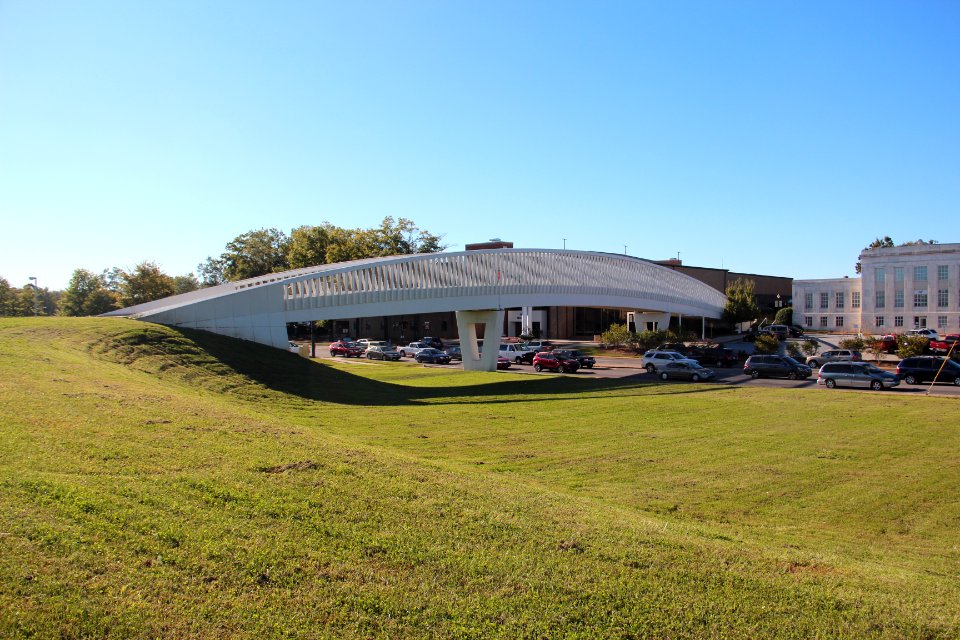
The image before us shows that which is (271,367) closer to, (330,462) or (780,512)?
(330,462)

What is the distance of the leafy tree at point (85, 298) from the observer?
69500 mm

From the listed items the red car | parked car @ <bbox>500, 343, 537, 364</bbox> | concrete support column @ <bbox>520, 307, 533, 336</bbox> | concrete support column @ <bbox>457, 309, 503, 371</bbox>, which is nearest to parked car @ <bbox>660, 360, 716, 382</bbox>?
concrete support column @ <bbox>457, 309, 503, 371</bbox>

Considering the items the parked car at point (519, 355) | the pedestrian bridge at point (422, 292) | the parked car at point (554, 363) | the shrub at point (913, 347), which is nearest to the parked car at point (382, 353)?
the parked car at point (519, 355)

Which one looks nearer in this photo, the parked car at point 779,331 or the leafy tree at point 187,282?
the parked car at point 779,331

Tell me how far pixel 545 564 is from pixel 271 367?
20.7 m

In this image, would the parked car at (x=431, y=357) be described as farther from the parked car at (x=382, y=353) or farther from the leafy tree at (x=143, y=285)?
the leafy tree at (x=143, y=285)

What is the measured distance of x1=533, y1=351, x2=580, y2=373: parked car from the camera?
40.8 meters

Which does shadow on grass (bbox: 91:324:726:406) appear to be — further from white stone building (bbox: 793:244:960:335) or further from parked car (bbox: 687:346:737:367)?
white stone building (bbox: 793:244:960:335)

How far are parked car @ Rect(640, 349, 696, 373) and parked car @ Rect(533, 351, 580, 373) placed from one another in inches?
178

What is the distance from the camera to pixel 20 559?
5016mm

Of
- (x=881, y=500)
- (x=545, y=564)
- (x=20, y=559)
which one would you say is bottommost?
(x=881, y=500)

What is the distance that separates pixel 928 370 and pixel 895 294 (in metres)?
42.4

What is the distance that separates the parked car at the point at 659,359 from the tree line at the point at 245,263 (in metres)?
46.0

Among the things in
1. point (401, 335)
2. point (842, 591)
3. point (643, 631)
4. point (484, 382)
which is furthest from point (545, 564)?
point (401, 335)
